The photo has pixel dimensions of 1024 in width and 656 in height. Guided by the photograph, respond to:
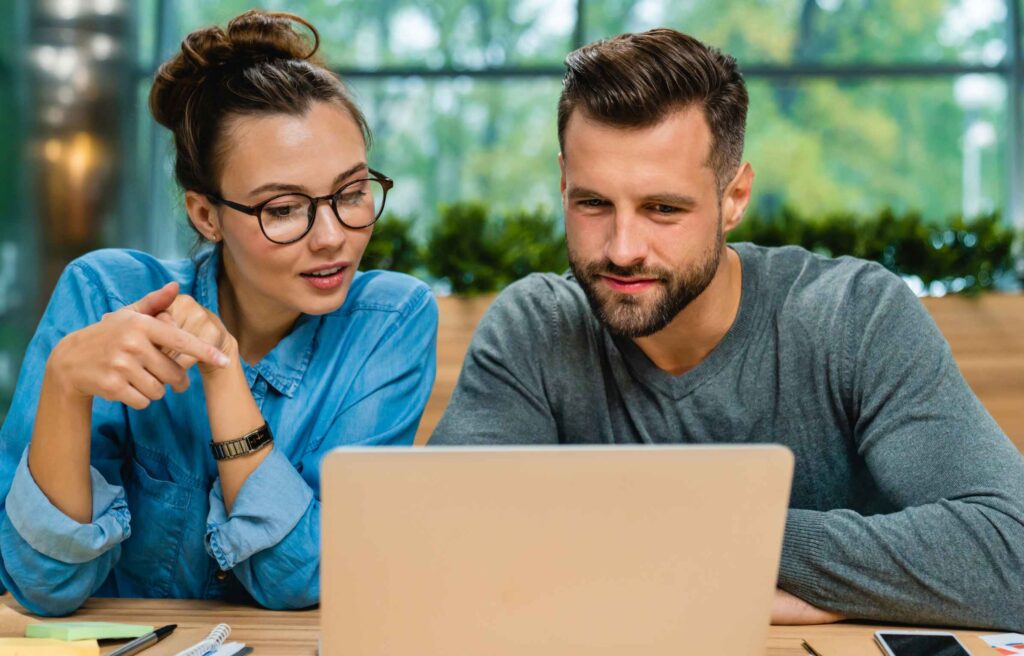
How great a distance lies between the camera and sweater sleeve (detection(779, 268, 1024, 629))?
1.35 metres

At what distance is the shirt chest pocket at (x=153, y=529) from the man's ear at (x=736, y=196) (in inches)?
37.6

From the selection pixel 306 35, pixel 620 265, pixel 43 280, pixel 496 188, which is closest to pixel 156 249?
pixel 43 280

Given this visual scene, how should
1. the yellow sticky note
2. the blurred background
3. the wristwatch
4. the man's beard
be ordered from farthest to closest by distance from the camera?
the blurred background → the man's beard → the wristwatch → the yellow sticky note

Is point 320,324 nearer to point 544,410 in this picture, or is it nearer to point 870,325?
point 544,410

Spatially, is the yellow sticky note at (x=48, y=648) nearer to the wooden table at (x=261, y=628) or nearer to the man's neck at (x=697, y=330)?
the wooden table at (x=261, y=628)

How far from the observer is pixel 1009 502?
55.8 inches

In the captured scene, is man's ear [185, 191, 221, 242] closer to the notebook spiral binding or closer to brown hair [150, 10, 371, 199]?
Result: brown hair [150, 10, 371, 199]

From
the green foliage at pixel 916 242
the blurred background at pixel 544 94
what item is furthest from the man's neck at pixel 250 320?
the blurred background at pixel 544 94

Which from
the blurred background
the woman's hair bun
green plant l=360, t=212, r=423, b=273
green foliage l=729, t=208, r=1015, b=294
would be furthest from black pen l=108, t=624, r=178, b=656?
the blurred background

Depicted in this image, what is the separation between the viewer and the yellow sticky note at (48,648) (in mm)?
1168

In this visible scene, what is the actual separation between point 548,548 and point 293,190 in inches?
33.9

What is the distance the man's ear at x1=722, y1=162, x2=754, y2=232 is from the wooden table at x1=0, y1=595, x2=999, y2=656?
0.68 meters

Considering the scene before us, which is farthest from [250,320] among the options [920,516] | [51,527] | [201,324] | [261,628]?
[920,516]

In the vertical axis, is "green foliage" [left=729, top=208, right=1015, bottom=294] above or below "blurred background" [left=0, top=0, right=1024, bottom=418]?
below
